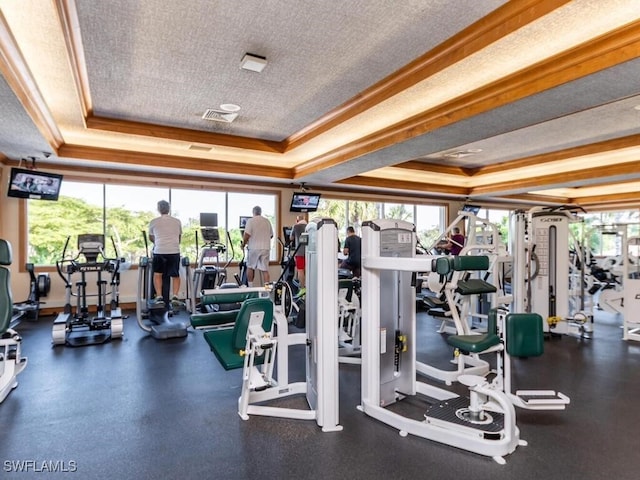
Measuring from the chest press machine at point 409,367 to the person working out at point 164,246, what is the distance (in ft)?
12.1

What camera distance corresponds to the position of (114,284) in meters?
5.62

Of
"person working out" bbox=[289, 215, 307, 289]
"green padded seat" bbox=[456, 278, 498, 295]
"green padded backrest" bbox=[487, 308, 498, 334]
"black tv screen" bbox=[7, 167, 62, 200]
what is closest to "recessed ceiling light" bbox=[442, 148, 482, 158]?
"person working out" bbox=[289, 215, 307, 289]

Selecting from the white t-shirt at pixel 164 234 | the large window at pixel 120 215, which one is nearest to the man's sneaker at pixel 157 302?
the white t-shirt at pixel 164 234

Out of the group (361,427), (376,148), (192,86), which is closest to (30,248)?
(192,86)

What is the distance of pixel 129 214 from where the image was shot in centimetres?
720

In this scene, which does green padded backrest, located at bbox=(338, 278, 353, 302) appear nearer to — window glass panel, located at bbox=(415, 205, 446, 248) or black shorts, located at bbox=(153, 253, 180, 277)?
black shorts, located at bbox=(153, 253, 180, 277)

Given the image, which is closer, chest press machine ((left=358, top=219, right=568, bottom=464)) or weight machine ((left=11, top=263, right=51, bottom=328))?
chest press machine ((left=358, top=219, right=568, bottom=464))

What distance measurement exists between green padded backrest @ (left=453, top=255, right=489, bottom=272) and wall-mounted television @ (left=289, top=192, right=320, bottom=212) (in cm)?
578

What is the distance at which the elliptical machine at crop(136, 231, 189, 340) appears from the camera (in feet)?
16.9

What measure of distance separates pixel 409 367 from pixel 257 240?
3.89 metres

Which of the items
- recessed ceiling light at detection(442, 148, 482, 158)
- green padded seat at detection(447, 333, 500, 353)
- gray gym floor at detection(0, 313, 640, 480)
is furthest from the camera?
recessed ceiling light at detection(442, 148, 482, 158)

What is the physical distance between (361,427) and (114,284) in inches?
179

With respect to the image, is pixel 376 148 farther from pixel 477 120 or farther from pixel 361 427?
pixel 361 427

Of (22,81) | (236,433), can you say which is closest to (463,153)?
(236,433)
